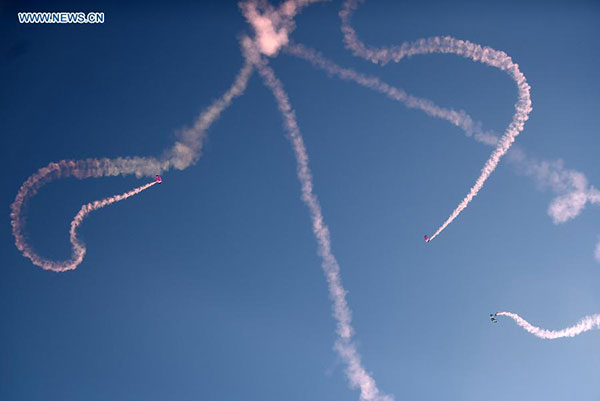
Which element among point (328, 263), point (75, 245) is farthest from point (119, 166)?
point (328, 263)

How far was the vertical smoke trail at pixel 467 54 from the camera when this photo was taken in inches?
452

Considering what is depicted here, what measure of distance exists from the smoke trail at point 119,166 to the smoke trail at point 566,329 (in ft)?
32.4

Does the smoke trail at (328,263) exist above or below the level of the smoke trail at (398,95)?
below

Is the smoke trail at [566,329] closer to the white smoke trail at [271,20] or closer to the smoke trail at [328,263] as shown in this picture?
the smoke trail at [328,263]

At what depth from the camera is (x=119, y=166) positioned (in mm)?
11648

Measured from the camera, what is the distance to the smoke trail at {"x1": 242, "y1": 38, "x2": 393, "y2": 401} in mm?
11602

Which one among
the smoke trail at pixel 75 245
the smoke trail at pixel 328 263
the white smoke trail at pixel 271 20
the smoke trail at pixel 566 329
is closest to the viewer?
the white smoke trail at pixel 271 20

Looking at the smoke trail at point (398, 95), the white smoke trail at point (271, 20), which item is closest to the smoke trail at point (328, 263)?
the white smoke trail at point (271, 20)

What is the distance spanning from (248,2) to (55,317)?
1035 cm

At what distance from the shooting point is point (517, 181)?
11859 mm

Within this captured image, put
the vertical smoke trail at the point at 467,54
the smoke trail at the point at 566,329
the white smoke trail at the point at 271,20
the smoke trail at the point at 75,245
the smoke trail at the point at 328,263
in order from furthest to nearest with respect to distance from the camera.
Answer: the smoke trail at the point at 566,329
the smoke trail at the point at 75,245
the smoke trail at the point at 328,263
the vertical smoke trail at the point at 467,54
the white smoke trail at the point at 271,20

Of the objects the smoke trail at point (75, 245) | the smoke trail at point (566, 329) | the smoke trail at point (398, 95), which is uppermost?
the smoke trail at point (398, 95)

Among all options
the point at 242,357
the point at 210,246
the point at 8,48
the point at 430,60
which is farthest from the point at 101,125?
the point at 430,60

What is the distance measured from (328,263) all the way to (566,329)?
23.7 feet
